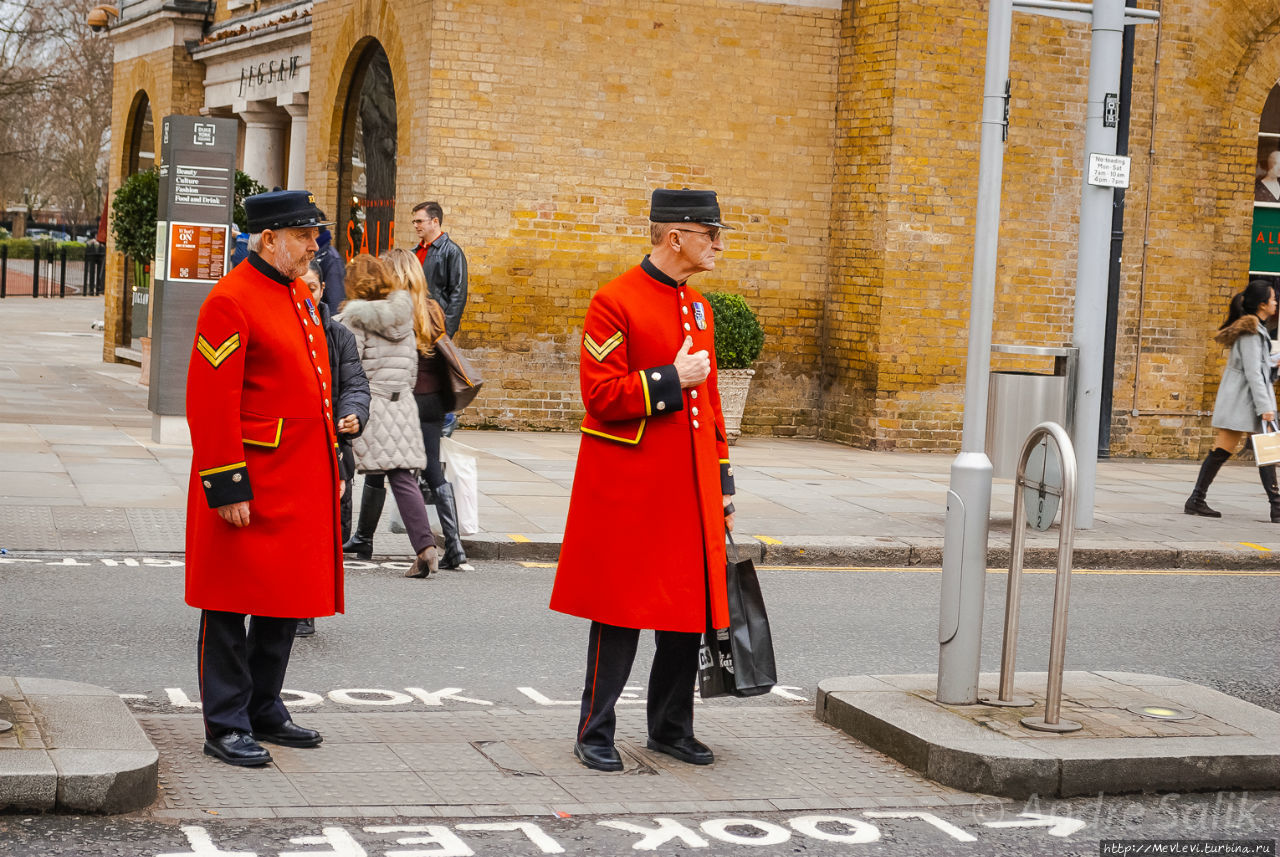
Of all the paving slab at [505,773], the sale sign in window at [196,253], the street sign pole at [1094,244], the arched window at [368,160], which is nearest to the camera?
the paving slab at [505,773]

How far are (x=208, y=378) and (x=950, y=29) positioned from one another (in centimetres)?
1300

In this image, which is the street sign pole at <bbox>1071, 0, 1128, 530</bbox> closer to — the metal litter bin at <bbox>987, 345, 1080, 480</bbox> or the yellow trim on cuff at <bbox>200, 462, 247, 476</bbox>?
the metal litter bin at <bbox>987, 345, 1080, 480</bbox>

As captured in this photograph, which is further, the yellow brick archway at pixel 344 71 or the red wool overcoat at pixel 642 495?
the yellow brick archway at pixel 344 71

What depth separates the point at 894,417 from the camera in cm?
1680

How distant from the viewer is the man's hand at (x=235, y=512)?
4.98m

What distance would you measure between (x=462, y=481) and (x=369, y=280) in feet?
5.01

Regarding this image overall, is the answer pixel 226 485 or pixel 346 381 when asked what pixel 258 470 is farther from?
pixel 346 381

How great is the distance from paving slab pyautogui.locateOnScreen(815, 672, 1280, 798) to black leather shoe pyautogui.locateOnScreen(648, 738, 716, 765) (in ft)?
2.30

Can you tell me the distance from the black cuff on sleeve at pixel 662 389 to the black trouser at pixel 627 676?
2.56 feet

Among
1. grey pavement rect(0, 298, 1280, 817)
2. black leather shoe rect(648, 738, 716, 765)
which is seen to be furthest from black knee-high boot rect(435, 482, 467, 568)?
black leather shoe rect(648, 738, 716, 765)

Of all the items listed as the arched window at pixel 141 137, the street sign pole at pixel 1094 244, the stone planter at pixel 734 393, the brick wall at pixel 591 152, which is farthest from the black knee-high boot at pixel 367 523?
the arched window at pixel 141 137

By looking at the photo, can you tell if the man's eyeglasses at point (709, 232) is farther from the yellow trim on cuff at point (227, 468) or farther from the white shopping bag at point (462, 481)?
the white shopping bag at point (462, 481)

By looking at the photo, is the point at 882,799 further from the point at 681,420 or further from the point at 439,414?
the point at 439,414

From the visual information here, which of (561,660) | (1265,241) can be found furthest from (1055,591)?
(1265,241)
